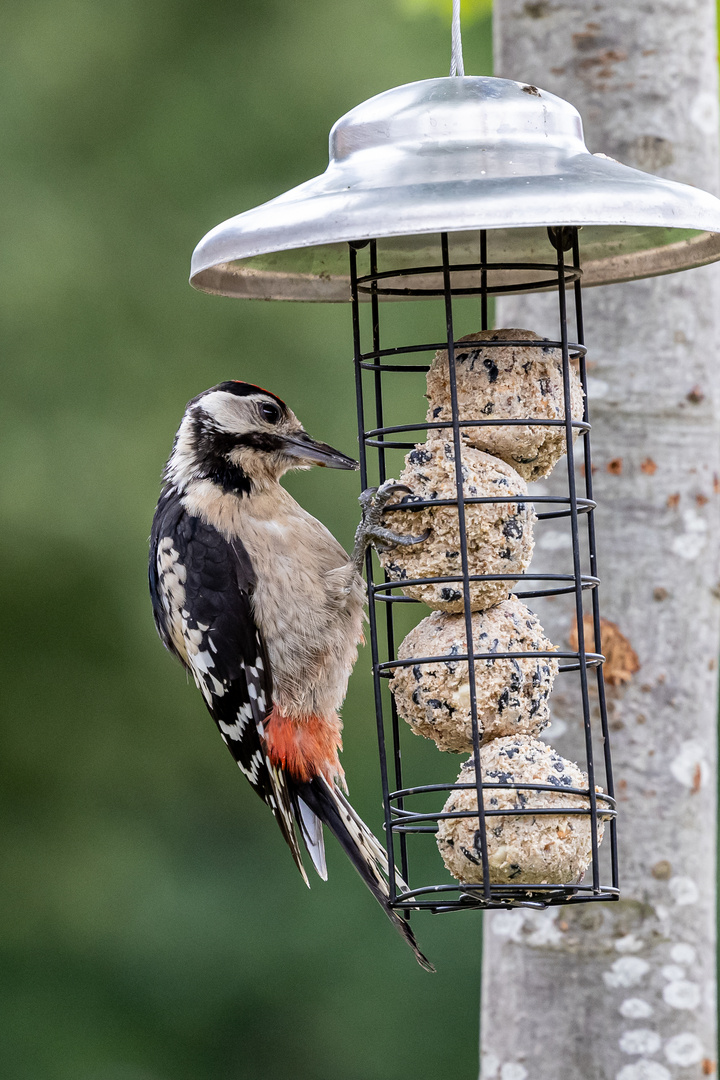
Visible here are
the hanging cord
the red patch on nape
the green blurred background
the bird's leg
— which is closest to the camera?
the hanging cord

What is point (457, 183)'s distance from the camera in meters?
2.23

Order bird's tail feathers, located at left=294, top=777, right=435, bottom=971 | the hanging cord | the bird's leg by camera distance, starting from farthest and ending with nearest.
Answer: bird's tail feathers, located at left=294, top=777, right=435, bottom=971 → the bird's leg → the hanging cord

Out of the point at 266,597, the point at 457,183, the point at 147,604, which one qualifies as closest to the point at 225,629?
the point at 266,597

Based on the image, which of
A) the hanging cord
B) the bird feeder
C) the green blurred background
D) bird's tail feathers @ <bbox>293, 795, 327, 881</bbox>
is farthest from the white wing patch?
the green blurred background

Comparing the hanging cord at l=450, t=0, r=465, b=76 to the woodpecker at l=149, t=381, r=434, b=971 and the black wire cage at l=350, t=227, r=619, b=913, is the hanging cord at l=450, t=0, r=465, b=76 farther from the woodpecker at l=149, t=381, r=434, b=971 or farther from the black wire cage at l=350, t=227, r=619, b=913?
the woodpecker at l=149, t=381, r=434, b=971

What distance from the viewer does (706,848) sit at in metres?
3.35

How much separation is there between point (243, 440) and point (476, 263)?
929 millimetres

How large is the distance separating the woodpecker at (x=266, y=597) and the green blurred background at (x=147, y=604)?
11.9 ft

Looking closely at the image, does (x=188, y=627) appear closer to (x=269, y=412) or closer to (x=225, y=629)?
(x=225, y=629)

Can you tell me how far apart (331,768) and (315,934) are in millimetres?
4180

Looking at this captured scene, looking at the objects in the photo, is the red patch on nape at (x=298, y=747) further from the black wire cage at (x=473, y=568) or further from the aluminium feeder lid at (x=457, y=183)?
the aluminium feeder lid at (x=457, y=183)

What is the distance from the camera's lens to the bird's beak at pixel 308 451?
11.8 ft

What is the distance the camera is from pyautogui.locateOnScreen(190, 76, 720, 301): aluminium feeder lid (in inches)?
85.5

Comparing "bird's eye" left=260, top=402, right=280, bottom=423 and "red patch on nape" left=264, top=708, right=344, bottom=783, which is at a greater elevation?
"bird's eye" left=260, top=402, right=280, bottom=423
